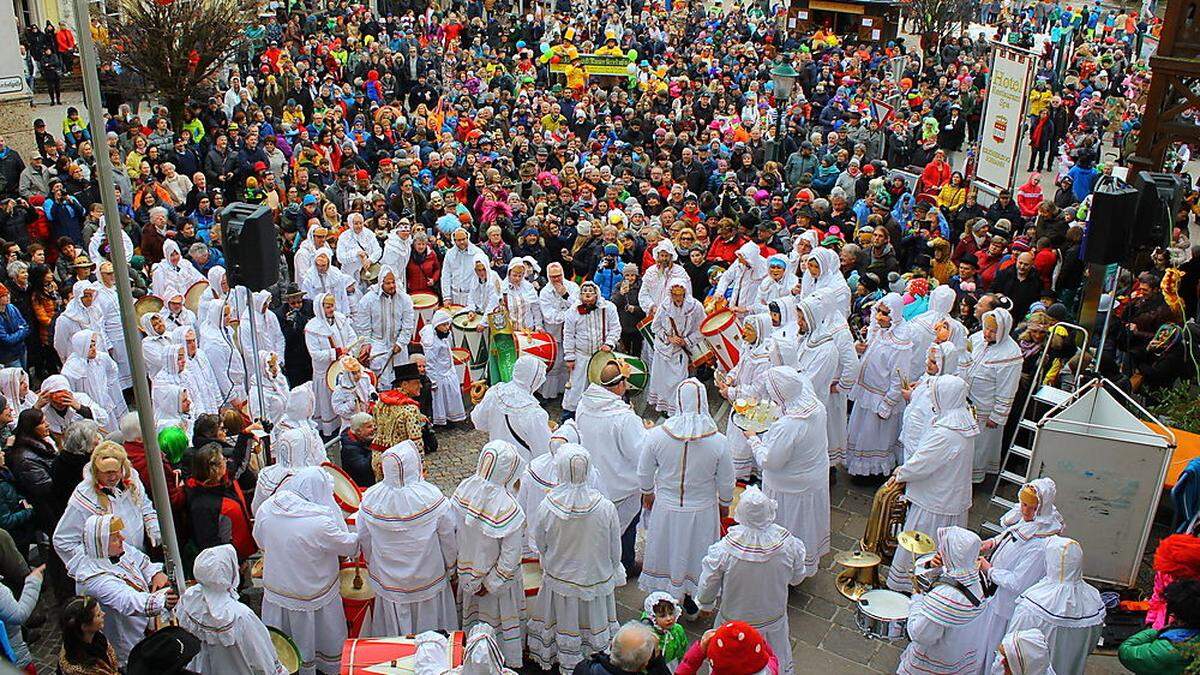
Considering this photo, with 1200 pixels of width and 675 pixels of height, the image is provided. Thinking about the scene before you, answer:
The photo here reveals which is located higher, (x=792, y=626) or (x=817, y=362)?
(x=817, y=362)

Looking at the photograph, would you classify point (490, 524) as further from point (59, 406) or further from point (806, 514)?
point (59, 406)

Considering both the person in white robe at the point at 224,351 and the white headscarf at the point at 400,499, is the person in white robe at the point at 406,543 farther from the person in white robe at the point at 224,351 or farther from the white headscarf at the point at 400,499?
the person in white robe at the point at 224,351

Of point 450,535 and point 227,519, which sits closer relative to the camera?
point 450,535

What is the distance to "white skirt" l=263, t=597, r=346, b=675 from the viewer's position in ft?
23.6

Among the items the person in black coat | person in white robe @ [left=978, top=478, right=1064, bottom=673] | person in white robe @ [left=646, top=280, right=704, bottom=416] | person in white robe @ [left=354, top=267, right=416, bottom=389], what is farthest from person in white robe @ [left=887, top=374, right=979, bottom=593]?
the person in black coat

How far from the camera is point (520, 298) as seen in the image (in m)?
11.7

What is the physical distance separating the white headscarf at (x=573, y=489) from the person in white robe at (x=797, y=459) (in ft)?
5.81

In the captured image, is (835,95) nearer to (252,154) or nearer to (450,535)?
(252,154)

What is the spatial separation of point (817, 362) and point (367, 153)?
35.9 feet

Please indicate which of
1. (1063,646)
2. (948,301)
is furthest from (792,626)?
(948,301)

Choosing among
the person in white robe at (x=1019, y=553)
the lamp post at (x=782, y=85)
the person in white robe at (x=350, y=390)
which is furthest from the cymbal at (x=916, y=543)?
the lamp post at (x=782, y=85)

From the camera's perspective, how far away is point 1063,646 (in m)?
6.57

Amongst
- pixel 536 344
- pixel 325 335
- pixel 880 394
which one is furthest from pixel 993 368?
pixel 325 335

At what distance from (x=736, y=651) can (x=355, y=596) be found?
115 inches
